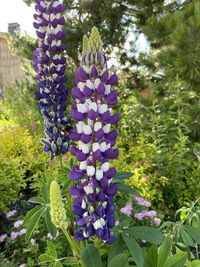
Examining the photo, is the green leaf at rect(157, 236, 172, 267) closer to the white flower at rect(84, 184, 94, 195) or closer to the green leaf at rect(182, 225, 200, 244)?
the green leaf at rect(182, 225, 200, 244)

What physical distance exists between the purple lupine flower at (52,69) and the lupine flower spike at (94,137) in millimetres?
839

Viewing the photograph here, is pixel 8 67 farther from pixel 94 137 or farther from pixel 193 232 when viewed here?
pixel 94 137

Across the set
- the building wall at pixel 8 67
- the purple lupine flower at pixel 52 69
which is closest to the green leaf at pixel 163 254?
the purple lupine flower at pixel 52 69

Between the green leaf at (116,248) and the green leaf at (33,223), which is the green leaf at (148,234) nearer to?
the green leaf at (116,248)

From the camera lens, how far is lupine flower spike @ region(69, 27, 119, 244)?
128 cm

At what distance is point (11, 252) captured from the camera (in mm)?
2787

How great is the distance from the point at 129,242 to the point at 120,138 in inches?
116

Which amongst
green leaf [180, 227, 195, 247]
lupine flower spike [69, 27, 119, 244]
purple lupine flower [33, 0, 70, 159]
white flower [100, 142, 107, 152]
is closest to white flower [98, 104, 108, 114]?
lupine flower spike [69, 27, 119, 244]

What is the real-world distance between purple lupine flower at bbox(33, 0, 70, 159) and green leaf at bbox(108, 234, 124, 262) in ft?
2.70

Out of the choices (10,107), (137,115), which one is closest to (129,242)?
(137,115)

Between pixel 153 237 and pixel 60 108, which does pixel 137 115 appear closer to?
pixel 60 108

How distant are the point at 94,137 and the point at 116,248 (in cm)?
42

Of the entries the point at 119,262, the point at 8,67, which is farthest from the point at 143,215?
the point at 8,67

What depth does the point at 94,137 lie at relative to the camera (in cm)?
130
